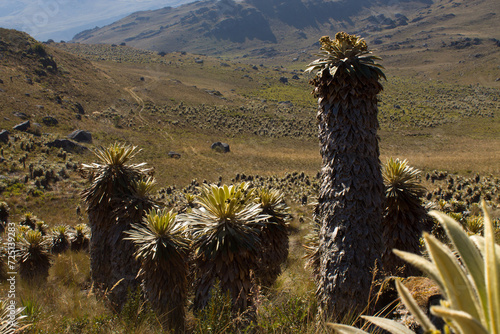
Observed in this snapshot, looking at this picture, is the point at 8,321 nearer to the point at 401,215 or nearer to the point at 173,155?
the point at 401,215

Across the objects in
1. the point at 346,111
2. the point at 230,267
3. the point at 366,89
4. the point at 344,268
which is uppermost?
the point at 366,89

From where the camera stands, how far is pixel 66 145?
30562mm

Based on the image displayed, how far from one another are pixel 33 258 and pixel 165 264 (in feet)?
19.3

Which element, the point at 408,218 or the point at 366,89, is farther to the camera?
the point at 408,218

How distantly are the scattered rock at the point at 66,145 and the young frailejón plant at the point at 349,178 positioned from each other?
32482 millimetres

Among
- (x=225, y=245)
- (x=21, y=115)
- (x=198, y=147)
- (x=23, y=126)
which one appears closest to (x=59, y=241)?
(x=225, y=245)

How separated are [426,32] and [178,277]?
7401 inches

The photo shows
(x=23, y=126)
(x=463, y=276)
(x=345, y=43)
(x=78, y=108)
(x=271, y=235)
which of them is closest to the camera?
(x=463, y=276)

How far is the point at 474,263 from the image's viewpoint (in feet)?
4.08

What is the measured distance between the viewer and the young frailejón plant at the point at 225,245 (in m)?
5.11

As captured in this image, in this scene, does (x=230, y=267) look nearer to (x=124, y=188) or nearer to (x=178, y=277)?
(x=178, y=277)

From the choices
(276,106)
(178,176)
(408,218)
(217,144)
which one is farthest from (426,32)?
(408,218)

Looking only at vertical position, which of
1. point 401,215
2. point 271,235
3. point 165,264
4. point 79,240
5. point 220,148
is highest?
point 401,215

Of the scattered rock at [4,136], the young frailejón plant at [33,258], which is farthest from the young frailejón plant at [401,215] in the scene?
the scattered rock at [4,136]
